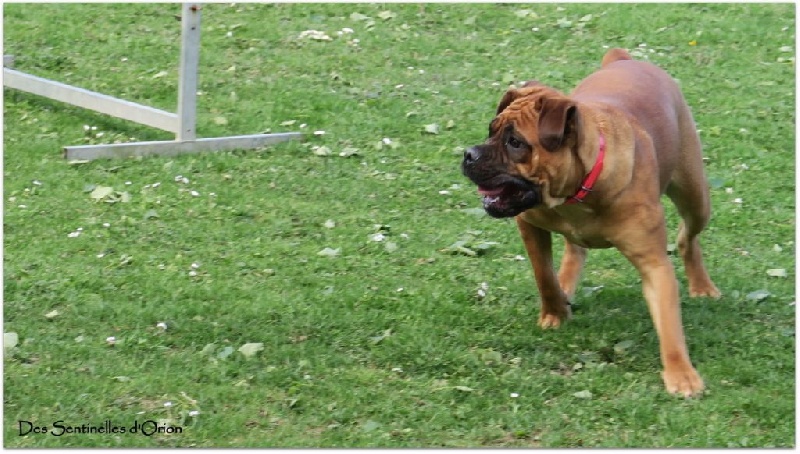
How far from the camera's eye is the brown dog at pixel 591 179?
553 cm

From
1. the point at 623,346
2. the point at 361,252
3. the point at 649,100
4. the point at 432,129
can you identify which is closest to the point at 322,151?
the point at 432,129

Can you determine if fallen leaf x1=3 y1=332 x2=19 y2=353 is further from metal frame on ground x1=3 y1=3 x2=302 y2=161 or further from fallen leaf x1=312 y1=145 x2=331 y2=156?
fallen leaf x1=312 y1=145 x2=331 y2=156

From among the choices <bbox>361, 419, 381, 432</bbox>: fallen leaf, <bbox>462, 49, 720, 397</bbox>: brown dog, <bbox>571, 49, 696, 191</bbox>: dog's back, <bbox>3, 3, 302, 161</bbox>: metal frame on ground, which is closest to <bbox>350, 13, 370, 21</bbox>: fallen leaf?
<bbox>3, 3, 302, 161</bbox>: metal frame on ground

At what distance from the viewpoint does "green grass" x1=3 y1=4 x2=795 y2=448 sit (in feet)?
17.7

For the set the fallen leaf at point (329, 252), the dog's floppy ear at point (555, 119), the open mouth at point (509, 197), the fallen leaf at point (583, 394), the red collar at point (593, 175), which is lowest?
the fallen leaf at point (329, 252)

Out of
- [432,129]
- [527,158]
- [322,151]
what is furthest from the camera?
[432,129]

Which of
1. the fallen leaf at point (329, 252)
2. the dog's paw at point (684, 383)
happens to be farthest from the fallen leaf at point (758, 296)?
the fallen leaf at point (329, 252)

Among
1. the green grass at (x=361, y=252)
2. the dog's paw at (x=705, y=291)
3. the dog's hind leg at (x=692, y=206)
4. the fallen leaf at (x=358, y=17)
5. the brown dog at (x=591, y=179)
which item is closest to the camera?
the green grass at (x=361, y=252)

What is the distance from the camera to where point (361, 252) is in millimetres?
7547

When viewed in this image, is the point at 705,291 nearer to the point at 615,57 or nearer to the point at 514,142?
the point at 615,57

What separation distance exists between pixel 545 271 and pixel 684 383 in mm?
1056

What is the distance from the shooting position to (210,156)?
30.6 feet

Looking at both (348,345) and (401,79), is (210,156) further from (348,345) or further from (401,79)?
(348,345)

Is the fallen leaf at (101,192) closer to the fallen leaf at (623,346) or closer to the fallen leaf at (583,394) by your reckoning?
the fallen leaf at (623,346)
